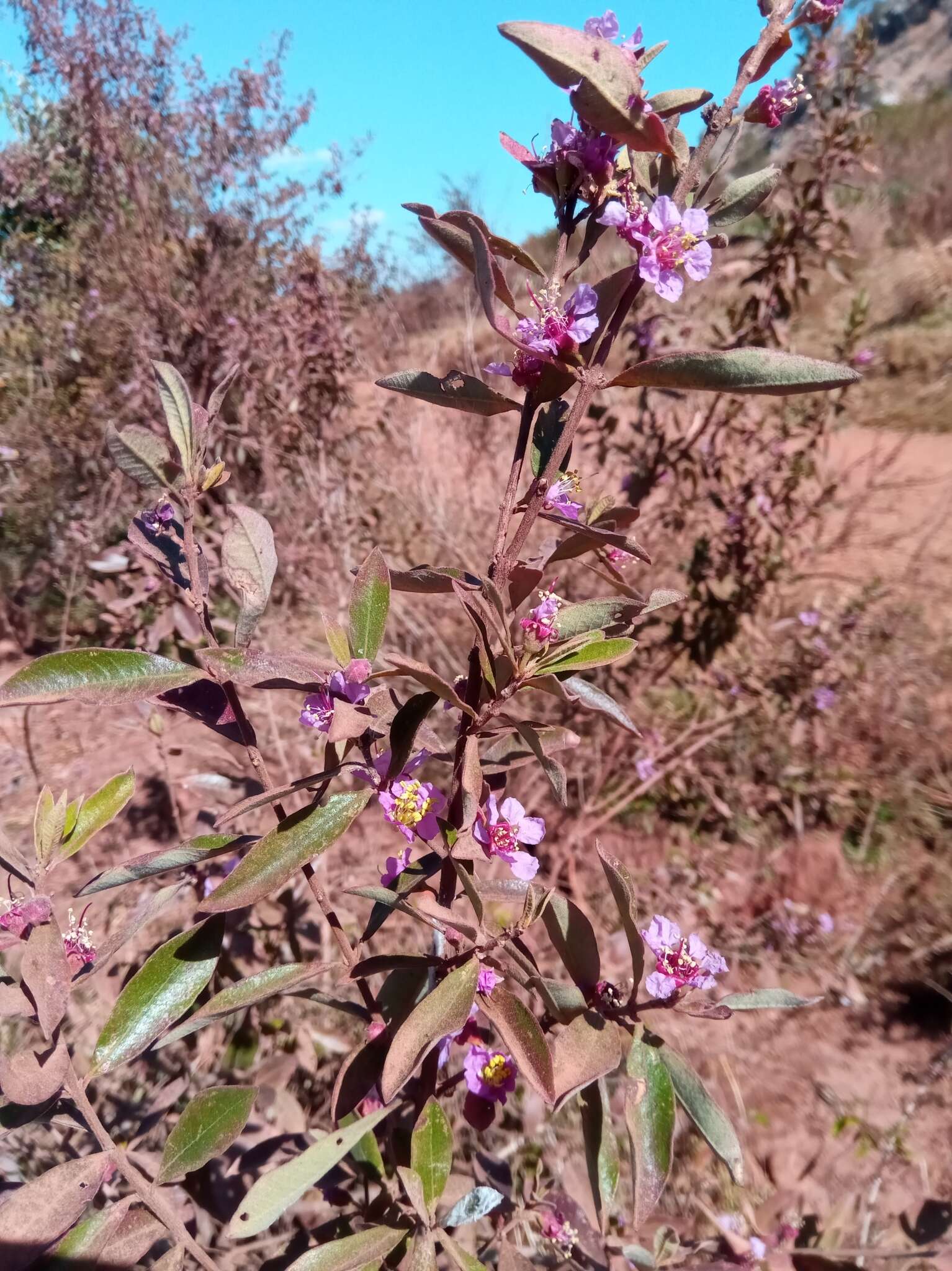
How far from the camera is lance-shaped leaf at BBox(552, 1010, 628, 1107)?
638mm

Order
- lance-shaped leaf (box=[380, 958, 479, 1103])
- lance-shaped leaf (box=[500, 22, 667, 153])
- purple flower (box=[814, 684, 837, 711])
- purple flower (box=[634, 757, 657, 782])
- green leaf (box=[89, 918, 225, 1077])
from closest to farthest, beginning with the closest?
lance-shaped leaf (box=[500, 22, 667, 153])
lance-shaped leaf (box=[380, 958, 479, 1103])
green leaf (box=[89, 918, 225, 1077])
purple flower (box=[634, 757, 657, 782])
purple flower (box=[814, 684, 837, 711])

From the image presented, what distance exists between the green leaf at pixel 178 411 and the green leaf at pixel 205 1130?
64 centimetres

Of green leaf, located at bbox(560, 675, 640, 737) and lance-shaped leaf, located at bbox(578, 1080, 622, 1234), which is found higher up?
green leaf, located at bbox(560, 675, 640, 737)

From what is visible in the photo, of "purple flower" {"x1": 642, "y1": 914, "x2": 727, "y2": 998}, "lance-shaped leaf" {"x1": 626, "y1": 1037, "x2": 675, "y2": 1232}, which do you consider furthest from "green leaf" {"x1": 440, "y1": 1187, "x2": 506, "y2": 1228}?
"purple flower" {"x1": 642, "y1": 914, "x2": 727, "y2": 998}

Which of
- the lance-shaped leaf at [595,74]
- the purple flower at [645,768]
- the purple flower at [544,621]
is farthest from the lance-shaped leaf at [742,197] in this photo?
the purple flower at [645,768]

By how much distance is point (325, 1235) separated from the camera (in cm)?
98

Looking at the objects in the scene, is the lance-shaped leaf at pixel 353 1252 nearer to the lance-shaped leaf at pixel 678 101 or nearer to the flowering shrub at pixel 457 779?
the flowering shrub at pixel 457 779

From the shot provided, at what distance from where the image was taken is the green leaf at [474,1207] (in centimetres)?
85

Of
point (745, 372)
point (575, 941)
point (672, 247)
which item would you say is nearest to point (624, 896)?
point (575, 941)

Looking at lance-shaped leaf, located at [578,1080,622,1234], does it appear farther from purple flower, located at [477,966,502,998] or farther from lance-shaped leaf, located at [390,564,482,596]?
lance-shaped leaf, located at [390,564,482,596]

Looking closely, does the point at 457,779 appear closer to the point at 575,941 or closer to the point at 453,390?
the point at 575,941

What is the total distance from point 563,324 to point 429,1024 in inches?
23.1

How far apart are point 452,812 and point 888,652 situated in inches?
121

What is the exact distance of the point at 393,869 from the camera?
0.78 meters
